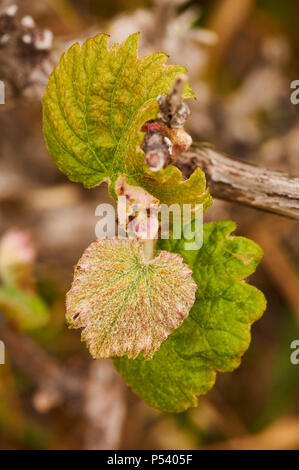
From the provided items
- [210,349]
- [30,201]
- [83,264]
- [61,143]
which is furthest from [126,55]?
[30,201]

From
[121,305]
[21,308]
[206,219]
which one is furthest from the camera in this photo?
[206,219]

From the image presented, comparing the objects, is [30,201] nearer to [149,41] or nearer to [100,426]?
[149,41]

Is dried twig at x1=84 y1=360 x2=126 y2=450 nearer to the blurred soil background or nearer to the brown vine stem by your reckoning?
the blurred soil background

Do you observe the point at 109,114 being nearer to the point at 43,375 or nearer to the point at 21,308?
the point at 21,308

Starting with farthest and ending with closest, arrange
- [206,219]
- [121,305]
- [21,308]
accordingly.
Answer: [206,219], [21,308], [121,305]

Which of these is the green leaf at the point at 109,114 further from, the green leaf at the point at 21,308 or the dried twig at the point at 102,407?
the dried twig at the point at 102,407

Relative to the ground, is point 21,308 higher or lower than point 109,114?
lower

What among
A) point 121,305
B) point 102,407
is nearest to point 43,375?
point 102,407
